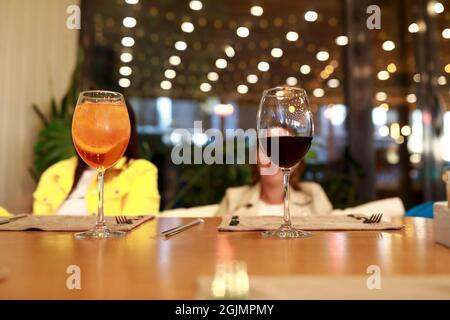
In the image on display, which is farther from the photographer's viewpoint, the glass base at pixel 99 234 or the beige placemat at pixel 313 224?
the beige placemat at pixel 313 224

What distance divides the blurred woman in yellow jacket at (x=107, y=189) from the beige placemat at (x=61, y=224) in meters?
0.72

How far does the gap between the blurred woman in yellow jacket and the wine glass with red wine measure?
1049 millimetres

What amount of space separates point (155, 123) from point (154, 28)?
979mm

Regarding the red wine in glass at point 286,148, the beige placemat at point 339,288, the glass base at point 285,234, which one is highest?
the red wine in glass at point 286,148

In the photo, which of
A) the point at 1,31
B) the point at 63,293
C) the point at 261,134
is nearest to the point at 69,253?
the point at 63,293

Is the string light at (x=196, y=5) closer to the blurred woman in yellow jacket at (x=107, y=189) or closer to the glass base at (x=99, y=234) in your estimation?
the blurred woman in yellow jacket at (x=107, y=189)

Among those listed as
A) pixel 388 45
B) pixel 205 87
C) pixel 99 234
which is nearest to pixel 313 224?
pixel 99 234

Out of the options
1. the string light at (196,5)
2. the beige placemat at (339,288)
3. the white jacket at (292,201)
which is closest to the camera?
the beige placemat at (339,288)

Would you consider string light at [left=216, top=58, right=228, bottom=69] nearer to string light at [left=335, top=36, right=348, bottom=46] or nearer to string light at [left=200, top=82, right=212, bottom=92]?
string light at [left=200, top=82, right=212, bottom=92]

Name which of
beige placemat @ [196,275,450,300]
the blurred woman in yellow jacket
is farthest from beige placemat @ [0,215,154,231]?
the blurred woman in yellow jacket

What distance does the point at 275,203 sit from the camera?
7.71ft

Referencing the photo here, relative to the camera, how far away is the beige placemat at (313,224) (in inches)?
33.5

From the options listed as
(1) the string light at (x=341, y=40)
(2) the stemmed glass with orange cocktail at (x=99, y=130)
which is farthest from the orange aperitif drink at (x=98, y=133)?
(1) the string light at (x=341, y=40)

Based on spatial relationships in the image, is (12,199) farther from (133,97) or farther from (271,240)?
(271,240)
